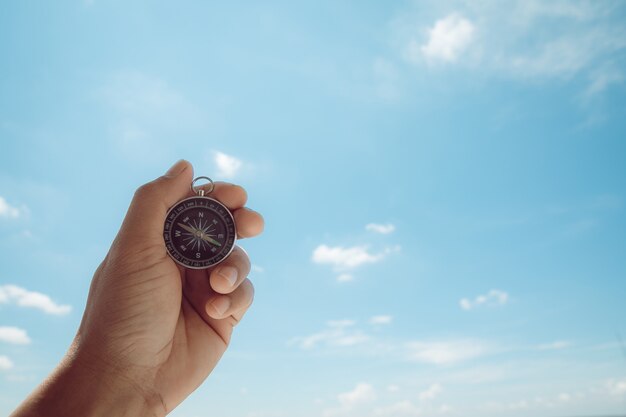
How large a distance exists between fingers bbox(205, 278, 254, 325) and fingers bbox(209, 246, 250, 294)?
0.06 metres

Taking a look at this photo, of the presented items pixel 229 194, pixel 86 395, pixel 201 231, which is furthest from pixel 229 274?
pixel 86 395

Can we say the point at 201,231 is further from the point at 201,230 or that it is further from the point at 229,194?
the point at 229,194

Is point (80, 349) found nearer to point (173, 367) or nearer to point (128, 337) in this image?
point (128, 337)

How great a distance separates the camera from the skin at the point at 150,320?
11.5 ft

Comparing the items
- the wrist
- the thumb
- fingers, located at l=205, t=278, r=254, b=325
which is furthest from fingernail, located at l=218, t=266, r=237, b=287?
the wrist

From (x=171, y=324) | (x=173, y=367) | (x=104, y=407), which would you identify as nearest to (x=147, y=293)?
(x=171, y=324)

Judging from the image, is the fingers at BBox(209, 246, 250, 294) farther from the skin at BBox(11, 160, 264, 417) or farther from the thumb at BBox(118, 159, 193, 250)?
the thumb at BBox(118, 159, 193, 250)

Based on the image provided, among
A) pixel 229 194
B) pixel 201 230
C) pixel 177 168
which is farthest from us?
pixel 201 230

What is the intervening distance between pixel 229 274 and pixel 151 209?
877 mm

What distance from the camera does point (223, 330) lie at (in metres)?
4.69

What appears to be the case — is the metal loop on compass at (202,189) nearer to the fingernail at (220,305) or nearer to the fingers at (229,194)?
the fingers at (229,194)

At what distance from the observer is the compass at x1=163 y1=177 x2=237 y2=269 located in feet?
15.4

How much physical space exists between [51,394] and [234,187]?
2303mm

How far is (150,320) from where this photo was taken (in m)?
4.16
